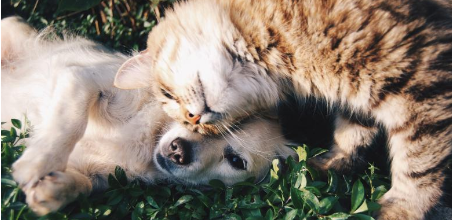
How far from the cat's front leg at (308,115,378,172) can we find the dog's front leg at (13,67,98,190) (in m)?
1.39

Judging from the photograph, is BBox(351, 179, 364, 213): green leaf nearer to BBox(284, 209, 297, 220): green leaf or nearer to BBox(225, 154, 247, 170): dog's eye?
BBox(284, 209, 297, 220): green leaf

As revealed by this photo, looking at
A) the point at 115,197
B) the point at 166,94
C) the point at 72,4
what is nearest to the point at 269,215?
the point at 115,197

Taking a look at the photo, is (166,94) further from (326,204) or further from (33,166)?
(326,204)

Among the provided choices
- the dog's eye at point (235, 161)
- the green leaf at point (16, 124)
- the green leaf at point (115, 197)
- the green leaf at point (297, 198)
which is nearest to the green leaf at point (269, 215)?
the green leaf at point (297, 198)

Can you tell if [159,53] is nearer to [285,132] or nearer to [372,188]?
[285,132]

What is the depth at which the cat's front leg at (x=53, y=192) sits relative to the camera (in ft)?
7.98

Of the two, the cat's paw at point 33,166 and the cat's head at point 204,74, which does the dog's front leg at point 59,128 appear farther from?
the cat's head at point 204,74

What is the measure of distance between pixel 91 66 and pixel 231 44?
1.04m

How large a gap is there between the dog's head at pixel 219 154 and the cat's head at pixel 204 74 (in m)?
0.11

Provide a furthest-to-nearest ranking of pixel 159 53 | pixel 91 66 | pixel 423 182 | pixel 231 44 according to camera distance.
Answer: pixel 91 66 → pixel 159 53 → pixel 231 44 → pixel 423 182

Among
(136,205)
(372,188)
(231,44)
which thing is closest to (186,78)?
(231,44)

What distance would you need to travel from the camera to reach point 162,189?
289cm

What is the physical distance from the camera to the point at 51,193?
248 centimetres

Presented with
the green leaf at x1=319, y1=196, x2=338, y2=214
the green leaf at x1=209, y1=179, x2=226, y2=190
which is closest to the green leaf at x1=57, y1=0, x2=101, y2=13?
the green leaf at x1=209, y1=179, x2=226, y2=190
